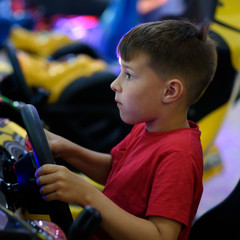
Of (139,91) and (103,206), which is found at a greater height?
(139,91)

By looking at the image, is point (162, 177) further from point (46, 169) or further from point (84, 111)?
point (84, 111)

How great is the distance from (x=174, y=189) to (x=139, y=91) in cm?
20

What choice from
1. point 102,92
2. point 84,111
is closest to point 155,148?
point 84,111

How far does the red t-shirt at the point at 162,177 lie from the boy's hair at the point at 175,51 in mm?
102

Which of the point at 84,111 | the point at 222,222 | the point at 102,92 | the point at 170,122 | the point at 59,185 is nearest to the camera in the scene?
the point at 59,185

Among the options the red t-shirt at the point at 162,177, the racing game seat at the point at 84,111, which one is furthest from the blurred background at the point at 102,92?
the red t-shirt at the point at 162,177

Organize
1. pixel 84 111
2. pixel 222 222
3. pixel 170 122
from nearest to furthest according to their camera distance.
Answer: pixel 170 122
pixel 222 222
pixel 84 111

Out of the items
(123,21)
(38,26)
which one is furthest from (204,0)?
(38,26)

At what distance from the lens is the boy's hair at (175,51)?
32.2 inches

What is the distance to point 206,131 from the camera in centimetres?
160

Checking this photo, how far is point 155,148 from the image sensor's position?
2.77 ft

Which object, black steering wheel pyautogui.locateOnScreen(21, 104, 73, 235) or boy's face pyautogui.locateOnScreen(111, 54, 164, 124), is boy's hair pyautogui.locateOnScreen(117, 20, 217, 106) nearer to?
boy's face pyautogui.locateOnScreen(111, 54, 164, 124)

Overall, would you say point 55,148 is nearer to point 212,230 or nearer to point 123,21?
point 212,230

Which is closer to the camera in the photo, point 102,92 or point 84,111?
point 84,111
